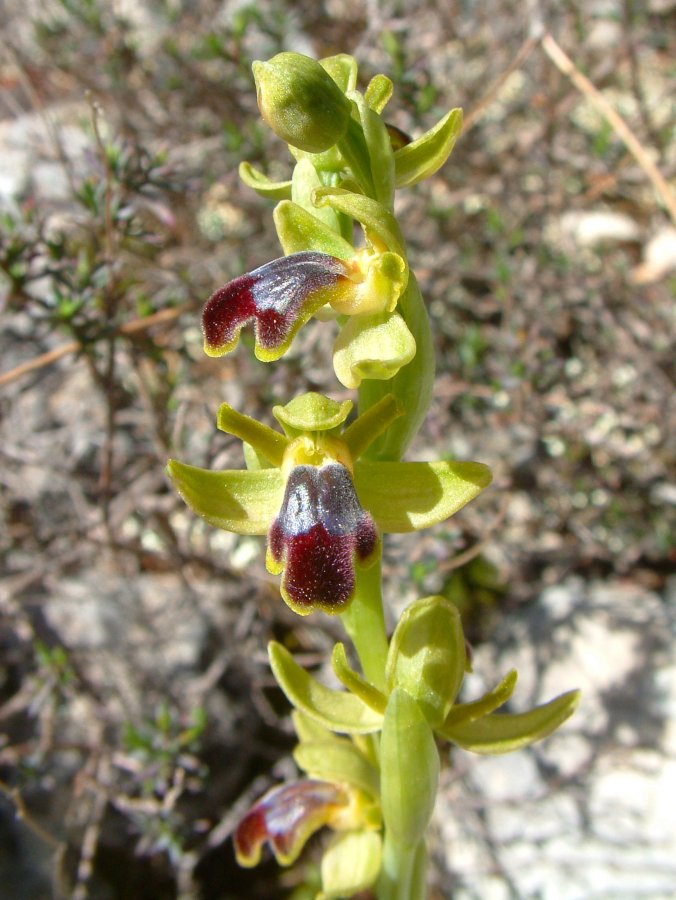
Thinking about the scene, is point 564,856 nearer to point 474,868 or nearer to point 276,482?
point 474,868

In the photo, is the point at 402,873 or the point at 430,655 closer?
the point at 430,655

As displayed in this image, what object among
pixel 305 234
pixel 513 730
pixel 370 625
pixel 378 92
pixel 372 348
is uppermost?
pixel 378 92

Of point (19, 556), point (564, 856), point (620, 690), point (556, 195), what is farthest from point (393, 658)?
point (556, 195)

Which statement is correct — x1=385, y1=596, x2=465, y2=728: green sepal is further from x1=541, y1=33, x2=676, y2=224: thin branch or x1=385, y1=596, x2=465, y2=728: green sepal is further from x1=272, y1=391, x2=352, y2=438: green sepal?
x1=541, y1=33, x2=676, y2=224: thin branch

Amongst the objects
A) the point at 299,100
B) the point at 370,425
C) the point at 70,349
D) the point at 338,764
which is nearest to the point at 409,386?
the point at 370,425

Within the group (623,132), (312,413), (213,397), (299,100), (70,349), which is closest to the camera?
(299,100)

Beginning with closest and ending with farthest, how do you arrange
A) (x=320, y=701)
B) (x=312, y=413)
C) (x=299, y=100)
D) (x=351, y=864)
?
(x=299, y=100)
(x=312, y=413)
(x=320, y=701)
(x=351, y=864)

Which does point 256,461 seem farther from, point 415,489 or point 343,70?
point 343,70

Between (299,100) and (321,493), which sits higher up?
(299,100)
